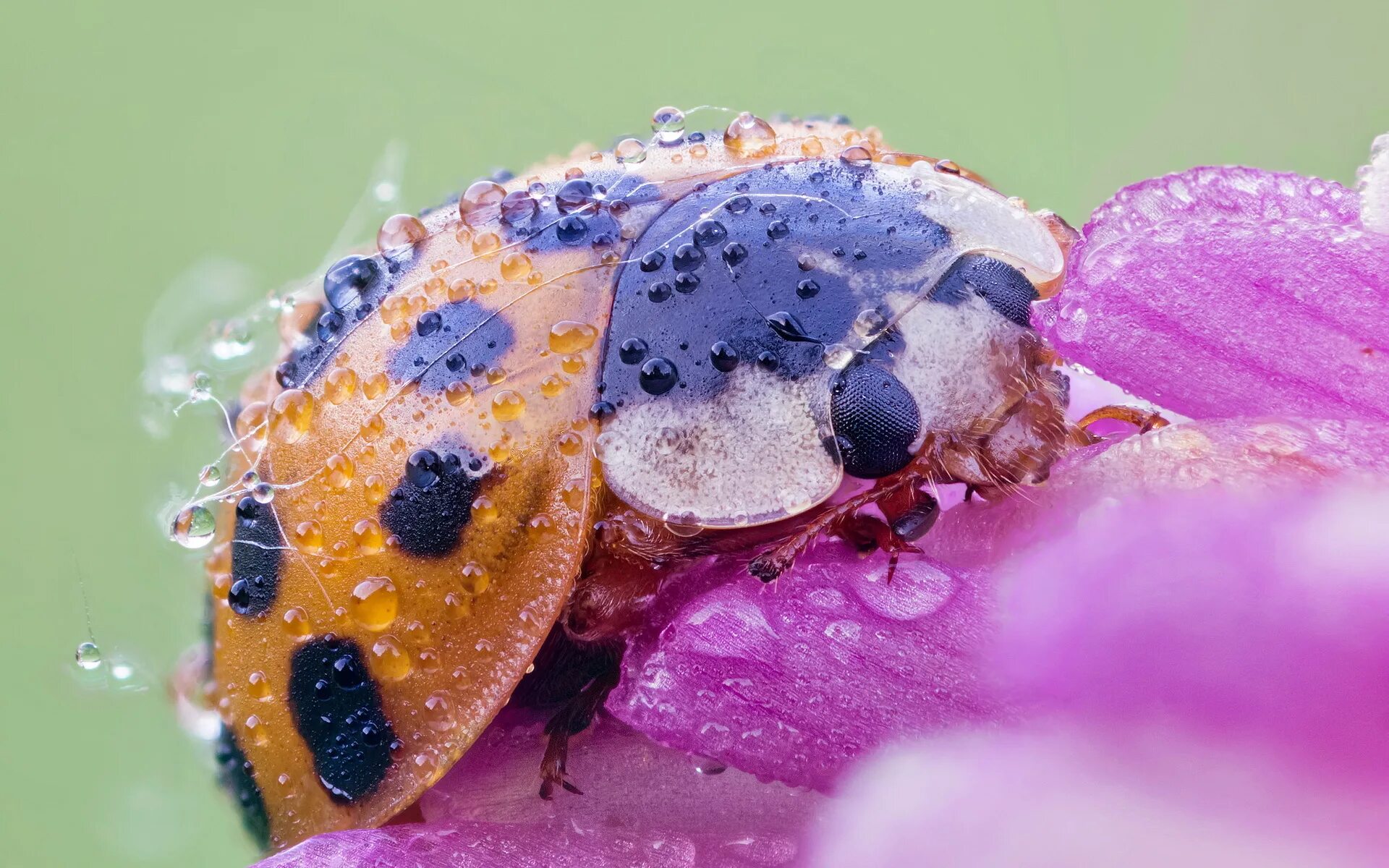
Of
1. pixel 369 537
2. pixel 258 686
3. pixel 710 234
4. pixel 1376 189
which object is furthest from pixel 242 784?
pixel 1376 189

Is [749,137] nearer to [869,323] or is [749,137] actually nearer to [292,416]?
[869,323]

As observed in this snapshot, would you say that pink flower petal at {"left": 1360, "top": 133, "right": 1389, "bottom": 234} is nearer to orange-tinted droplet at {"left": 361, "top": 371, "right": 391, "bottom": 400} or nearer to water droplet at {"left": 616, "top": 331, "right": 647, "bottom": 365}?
water droplet at {"left": 616, "top": 331, "right": 647, "bottom": 365}

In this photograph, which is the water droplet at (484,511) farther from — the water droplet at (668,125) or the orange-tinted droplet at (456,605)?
the water droplet at (668,125)

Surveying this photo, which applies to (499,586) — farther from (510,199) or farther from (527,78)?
(527,78)

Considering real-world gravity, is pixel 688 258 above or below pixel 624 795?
above

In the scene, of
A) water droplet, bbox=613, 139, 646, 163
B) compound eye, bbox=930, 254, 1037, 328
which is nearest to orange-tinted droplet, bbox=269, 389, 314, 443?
water droplet, bbox=613, 139, 646, 163

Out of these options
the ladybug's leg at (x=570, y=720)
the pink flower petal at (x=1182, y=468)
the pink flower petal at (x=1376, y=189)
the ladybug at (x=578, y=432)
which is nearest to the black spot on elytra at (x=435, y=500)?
the ladybug at (x=578, y=432)
